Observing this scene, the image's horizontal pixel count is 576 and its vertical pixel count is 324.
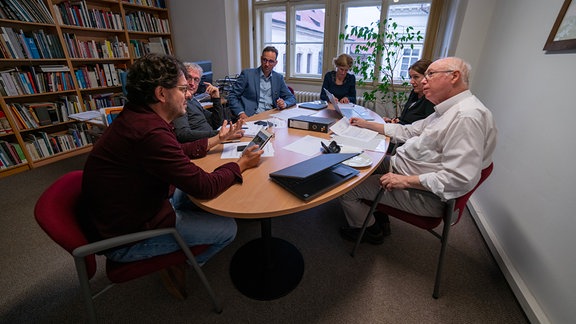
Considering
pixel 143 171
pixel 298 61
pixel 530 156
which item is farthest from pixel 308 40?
pixel 143 171

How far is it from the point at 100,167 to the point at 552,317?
2135 mm

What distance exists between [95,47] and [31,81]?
887mm

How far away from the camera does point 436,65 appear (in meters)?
1.33

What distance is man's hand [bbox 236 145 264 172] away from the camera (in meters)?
1.14

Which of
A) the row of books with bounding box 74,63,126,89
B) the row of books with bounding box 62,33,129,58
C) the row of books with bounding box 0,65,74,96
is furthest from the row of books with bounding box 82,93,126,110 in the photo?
the row of books with bounding box 62,33,129,58

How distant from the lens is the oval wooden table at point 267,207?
908mm

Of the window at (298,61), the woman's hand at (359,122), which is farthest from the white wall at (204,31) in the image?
the woman's hand at (359,122)

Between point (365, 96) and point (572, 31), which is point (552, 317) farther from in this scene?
point (365, 96)

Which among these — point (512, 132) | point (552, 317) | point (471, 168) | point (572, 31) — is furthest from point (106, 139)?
point (512, 132)

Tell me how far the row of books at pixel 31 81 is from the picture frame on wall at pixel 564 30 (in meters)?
4.65

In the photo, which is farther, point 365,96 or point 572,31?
point 365,96

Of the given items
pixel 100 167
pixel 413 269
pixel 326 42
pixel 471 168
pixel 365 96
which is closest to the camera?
pixel 100 167

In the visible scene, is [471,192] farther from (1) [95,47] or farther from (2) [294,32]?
(1) [95,47]

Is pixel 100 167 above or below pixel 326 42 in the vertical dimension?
below
